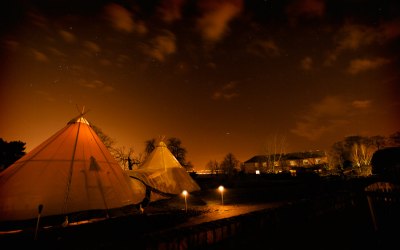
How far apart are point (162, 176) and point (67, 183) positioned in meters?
6.91

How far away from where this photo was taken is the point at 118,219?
7.28 meters

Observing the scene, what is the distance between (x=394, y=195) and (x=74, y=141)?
34.1 feet

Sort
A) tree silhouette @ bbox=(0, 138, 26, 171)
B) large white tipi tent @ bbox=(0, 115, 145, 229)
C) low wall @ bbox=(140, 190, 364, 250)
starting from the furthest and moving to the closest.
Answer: tree silhouette @ bbox=(0, 138, 26, 171), large white tipi tent @ bbox=(0, 115, 145, 229), low wall @ bbox=(140, 190, 364, 250)

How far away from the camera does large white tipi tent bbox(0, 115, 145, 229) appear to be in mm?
7059

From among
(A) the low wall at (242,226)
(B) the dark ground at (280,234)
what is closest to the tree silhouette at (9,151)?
(B) the dark ground at (280,234)

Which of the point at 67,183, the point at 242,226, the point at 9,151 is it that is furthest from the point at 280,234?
the point at 9,151

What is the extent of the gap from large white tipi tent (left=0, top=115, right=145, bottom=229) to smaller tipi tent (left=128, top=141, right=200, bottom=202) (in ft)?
10.6

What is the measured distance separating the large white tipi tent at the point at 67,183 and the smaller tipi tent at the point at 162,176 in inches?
127

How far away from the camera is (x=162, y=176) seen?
46.9 feet

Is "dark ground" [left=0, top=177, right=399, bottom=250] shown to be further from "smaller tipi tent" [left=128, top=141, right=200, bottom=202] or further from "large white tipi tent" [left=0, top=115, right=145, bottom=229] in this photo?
"smaller tipi tent" [left=128, top=141, right=200, bottom=202]

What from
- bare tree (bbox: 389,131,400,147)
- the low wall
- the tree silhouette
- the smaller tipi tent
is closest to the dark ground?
the low wall

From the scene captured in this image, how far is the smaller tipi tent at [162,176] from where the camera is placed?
13.0 meters

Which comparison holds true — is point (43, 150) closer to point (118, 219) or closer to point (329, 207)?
point (118, 219)

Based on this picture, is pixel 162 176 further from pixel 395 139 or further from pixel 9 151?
pixel 395 139
